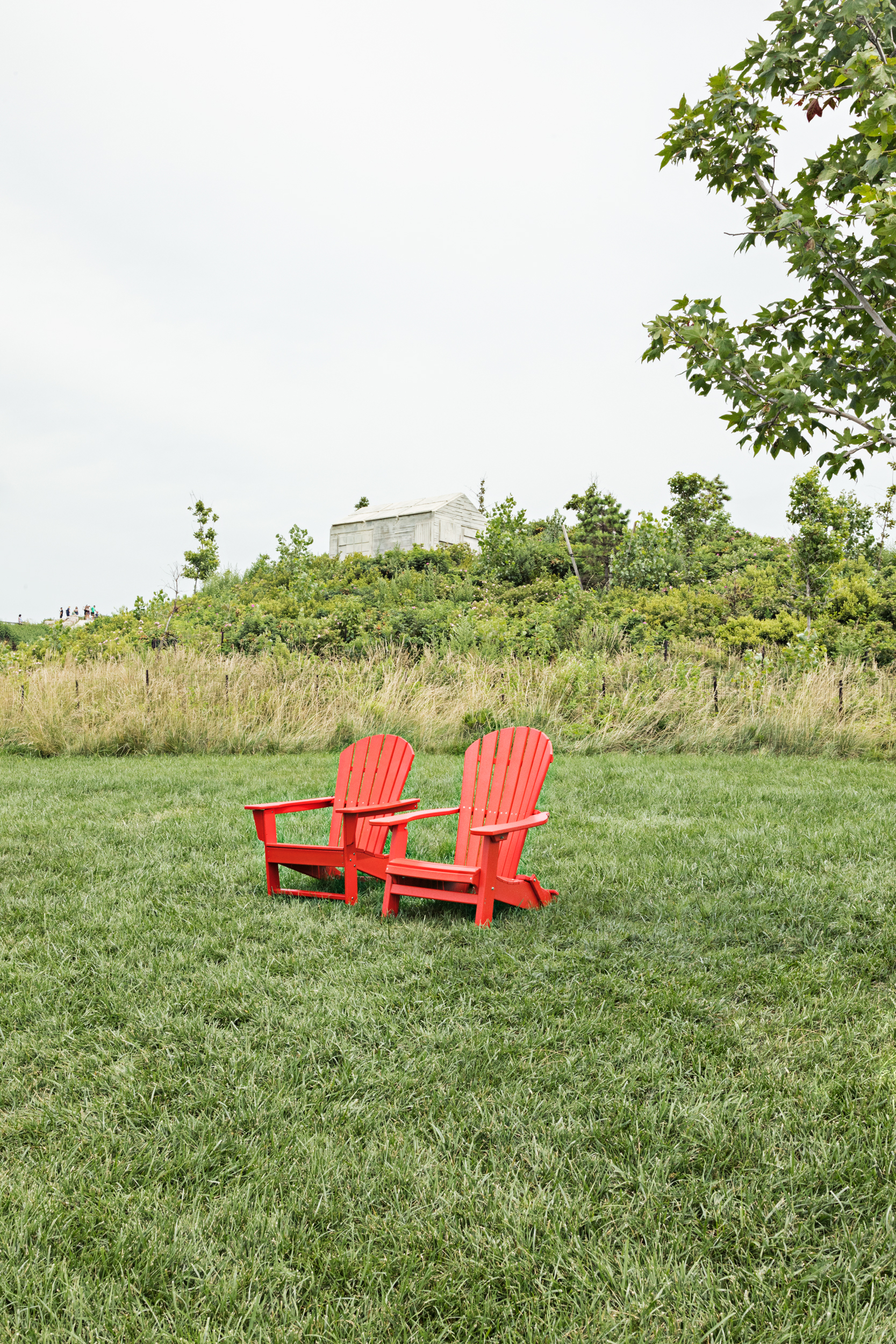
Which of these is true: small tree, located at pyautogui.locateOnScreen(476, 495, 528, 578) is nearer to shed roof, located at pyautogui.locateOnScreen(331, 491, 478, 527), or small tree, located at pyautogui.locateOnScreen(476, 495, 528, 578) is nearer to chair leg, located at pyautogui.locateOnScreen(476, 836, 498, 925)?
shed roof, located at pyautogui.locateOnScreen(331, 491, 478, 527)

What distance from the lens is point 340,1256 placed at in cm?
152

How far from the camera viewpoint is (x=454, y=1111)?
→ 2.03 m

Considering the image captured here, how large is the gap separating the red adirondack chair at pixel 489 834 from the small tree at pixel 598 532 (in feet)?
46.5

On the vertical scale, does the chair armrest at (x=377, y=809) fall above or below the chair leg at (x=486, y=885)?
above

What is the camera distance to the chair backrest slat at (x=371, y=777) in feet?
14.5

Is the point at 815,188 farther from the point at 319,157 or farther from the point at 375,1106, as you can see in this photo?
the point at 319,157

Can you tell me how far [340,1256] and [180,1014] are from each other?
1220mm

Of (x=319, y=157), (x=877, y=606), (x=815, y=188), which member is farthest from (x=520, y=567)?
(x=815, y=188)

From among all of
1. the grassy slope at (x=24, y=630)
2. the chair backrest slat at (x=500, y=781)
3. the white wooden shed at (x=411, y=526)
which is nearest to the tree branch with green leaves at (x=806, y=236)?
the chair backrest slat at (x=500, y=781)

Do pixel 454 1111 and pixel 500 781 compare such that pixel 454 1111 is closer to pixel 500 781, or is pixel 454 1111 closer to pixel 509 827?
pixel 509 827

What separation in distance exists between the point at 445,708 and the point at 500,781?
504 cm

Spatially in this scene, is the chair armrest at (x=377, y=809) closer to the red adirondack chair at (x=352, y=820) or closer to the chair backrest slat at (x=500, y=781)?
the red adirondack chair at (x=352, y=820)

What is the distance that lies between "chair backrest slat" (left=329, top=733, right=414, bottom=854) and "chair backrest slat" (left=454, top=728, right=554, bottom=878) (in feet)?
1.35

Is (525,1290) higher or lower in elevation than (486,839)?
lower
